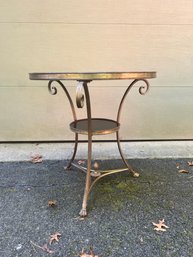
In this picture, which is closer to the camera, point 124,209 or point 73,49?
point 124,209

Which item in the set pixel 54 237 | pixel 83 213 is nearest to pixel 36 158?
pixel 83 213

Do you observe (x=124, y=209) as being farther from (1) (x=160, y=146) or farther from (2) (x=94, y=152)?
(1) (x=160, y=146)

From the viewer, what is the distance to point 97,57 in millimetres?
2539

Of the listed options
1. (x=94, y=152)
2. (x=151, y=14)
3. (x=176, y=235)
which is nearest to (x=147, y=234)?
(x=176, y=235)

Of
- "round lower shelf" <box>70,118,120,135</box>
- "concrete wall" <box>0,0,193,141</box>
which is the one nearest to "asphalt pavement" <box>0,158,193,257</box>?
"round lower shelf" <box>70,118,120,135</box>

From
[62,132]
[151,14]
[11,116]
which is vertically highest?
[151,14]

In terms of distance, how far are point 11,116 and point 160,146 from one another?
5.24 ft

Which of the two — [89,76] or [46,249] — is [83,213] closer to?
[46,249]

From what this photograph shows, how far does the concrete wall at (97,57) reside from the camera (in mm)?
2455

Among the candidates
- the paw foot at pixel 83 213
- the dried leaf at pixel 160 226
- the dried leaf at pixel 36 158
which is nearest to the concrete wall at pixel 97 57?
the dried leaf at pixel 36 158

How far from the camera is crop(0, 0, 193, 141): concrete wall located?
246cm

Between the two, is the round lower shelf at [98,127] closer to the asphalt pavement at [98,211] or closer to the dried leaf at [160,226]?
the asphalt pavement at [98,211]

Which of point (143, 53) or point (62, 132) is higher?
point (143, 53)

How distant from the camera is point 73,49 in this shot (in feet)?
8.25
